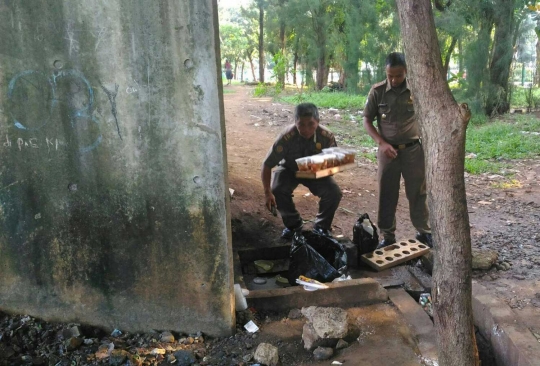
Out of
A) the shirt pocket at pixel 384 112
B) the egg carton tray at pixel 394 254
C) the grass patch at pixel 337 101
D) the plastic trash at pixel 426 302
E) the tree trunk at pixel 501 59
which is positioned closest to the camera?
Answer: the plastic trash at pixel 426 302

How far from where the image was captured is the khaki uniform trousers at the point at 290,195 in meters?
5.00

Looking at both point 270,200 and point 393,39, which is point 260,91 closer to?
point 393,39

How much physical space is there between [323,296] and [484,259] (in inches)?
64.6

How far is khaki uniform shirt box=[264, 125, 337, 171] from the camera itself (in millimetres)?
4898

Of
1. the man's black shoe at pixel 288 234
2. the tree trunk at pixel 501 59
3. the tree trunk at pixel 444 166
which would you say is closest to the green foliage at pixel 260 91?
the tree trunk at pixel 501 59

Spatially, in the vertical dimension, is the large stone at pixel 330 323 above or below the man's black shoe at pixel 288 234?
above

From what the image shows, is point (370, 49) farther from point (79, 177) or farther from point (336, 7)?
point (79, 177)

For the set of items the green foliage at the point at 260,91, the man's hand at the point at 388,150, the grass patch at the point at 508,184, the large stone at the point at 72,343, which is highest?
the green foliage at the point at 260,91

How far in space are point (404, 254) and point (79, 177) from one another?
2.97 meters

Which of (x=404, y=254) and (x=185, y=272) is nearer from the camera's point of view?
(x=185, y=272)

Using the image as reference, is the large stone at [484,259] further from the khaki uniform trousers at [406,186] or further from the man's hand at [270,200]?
the man's hand at [270,200]

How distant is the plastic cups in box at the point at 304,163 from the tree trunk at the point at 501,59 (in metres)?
9.46

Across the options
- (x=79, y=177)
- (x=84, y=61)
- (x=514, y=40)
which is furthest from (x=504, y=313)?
(x=514, y=40)

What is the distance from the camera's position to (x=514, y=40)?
12.3 metres
